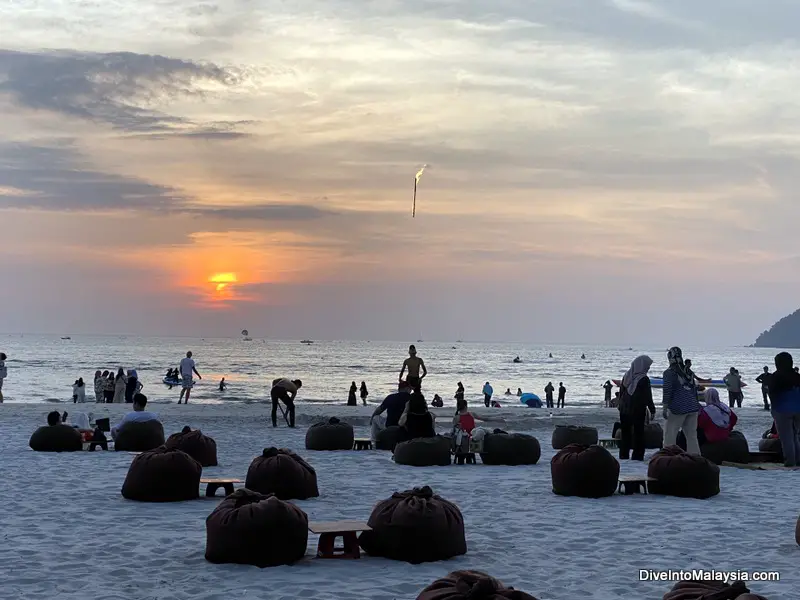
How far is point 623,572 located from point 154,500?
604 centimetres

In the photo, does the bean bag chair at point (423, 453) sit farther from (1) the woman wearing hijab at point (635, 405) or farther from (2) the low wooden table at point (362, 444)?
(1) the woman wearing hijab at point (635, 405)

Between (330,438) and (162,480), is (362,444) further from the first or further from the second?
(162,480)

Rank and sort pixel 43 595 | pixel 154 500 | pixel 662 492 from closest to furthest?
pixel 43 595
pixel 154 500
pixel 662 492

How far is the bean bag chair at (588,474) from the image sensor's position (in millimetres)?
12156

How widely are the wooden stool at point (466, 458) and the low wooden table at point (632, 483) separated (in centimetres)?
398

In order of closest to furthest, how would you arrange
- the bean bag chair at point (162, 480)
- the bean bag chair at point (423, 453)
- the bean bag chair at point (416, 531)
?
the bean bag chair at point (416, 531) < the bean bag chair at point (162, 480) < the bean bag chair at point (423, 453)

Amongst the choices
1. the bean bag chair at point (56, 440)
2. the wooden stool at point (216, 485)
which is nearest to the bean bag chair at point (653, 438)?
the wooden stool at point (216, 485)

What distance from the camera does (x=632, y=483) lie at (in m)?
12.6

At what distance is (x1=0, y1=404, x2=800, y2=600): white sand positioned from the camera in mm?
7453

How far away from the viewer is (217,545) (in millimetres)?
8109

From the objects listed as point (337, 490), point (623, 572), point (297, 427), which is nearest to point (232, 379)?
point (297, 427)

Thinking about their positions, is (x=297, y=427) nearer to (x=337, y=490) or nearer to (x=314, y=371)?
(x=337, y=490)

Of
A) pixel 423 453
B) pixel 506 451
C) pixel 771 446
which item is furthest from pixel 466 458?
pixel 771 446

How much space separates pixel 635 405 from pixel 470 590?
11387 millimetres
